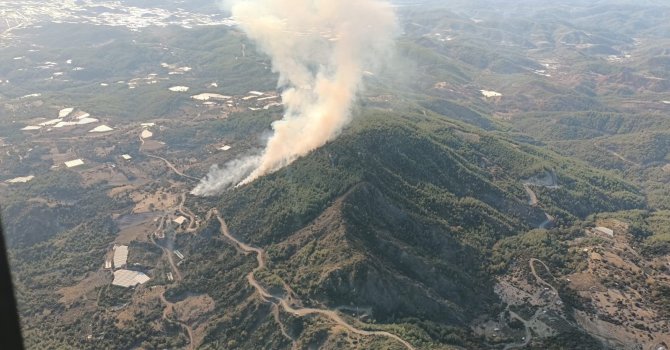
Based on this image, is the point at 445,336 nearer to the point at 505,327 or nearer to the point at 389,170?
the point at 505,327

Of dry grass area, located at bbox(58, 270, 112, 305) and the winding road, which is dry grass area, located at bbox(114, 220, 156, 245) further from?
dry grass area, located at bbox(58, 270, 112, 305)

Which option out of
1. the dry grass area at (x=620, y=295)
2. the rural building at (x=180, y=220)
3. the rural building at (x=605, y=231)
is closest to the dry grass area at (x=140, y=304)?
the rural building at (x=180, y=220)

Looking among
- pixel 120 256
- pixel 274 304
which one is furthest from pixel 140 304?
pixel 274 304

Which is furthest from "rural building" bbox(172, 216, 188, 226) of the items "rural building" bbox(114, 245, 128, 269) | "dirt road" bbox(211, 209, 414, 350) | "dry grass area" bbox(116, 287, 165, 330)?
"dry grass area" bbox(116, 287, 165, 330)

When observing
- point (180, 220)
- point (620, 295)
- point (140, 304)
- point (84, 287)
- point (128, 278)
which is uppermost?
point (620, 295)

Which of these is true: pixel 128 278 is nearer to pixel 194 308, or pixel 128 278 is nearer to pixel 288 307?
pixel 194 308
